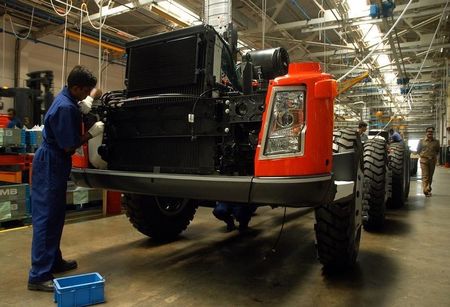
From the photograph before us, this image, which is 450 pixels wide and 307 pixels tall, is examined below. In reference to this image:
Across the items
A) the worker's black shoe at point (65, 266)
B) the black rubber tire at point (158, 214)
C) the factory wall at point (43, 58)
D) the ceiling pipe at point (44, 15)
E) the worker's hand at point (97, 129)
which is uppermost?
the ceiling pipe at point (44, 15)

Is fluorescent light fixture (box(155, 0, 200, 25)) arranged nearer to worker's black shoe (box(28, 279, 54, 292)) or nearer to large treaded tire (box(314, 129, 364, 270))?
large treaded tire (box(314, 129, 364, 270))

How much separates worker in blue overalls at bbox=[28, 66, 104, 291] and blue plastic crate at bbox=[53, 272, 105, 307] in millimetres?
235

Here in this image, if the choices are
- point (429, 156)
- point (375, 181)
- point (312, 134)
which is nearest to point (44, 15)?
point (375, 181)

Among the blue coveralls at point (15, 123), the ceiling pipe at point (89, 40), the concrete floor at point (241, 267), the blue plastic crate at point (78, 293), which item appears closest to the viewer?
the blue plastic crate at point (78, 293)

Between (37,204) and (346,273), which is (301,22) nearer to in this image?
(346,273)

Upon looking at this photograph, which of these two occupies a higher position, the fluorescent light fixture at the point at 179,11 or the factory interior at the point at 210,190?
the fluorescent light fixture at the point at 179,11

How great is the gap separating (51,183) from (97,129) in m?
0.52

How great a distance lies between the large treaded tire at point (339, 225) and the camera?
101 inches

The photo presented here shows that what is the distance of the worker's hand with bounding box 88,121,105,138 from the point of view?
273cm

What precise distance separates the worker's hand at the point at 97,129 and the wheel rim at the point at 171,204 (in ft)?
3.62

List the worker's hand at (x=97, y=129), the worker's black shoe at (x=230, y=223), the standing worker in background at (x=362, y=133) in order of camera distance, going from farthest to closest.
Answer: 1. the standing worker in background at (x=362, y=133)
2. the worker's black shoe at (x=230, y=223)
3. the worker's hand at (x=97, y=129)

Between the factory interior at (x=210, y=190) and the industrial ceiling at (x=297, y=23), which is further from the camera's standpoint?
the industrial ceiling at (x=297, y=23)

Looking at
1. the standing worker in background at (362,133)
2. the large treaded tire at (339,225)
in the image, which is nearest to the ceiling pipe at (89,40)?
the standing worker in background at (362,133)

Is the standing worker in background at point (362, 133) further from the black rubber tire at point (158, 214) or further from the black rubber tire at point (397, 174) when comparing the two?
the black rubber tire at point (158, 214)
